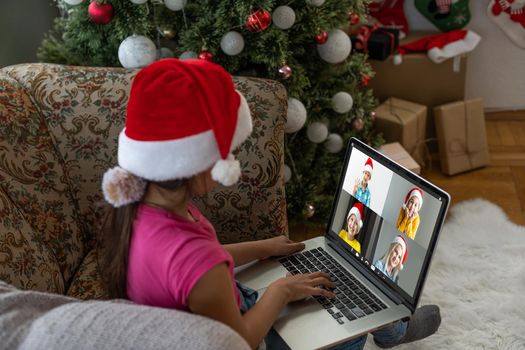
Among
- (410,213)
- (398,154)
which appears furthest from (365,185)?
(398,154)

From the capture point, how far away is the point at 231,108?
97 centimetres

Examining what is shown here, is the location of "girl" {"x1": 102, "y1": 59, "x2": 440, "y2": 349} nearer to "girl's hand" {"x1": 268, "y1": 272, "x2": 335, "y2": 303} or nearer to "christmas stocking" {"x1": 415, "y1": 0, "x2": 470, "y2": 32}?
"girl's hand" {"x1": 268, "y1": 272, "x2": 335, "y2": 303}

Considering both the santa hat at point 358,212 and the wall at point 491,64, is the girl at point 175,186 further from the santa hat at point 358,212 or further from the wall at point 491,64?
the wall at point 491,64

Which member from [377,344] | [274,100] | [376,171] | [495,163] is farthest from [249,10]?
[495,163]

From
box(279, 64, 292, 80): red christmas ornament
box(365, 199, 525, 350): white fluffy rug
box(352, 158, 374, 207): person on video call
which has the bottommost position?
box(365, 199, 525, 350): white fluffy rug

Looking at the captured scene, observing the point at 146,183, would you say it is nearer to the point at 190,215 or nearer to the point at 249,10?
the point at 190,215

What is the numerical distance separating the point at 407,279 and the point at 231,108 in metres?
0.50

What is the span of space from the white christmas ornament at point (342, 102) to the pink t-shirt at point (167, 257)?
115cm

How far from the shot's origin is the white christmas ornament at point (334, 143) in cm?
219

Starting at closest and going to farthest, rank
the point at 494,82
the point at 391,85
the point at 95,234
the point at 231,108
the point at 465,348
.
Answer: the point at 231,108 → the point at 95,234 → the point at 465,348 → the point at 391,85 → the point at 494,82

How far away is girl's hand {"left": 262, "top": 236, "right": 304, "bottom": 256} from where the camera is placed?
133 centimetres

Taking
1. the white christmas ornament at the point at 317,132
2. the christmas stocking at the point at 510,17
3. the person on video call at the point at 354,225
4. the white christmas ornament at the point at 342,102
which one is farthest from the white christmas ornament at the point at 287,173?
the christmas stocking at the point at 510,17

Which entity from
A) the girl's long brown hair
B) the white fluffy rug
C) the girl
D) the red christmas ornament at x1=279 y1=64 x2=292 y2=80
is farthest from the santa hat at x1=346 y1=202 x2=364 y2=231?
the red christmas ornament at x1=279 y1=64 x2=292 y2=80

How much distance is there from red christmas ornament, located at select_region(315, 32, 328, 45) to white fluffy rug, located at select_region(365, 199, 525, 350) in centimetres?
82
